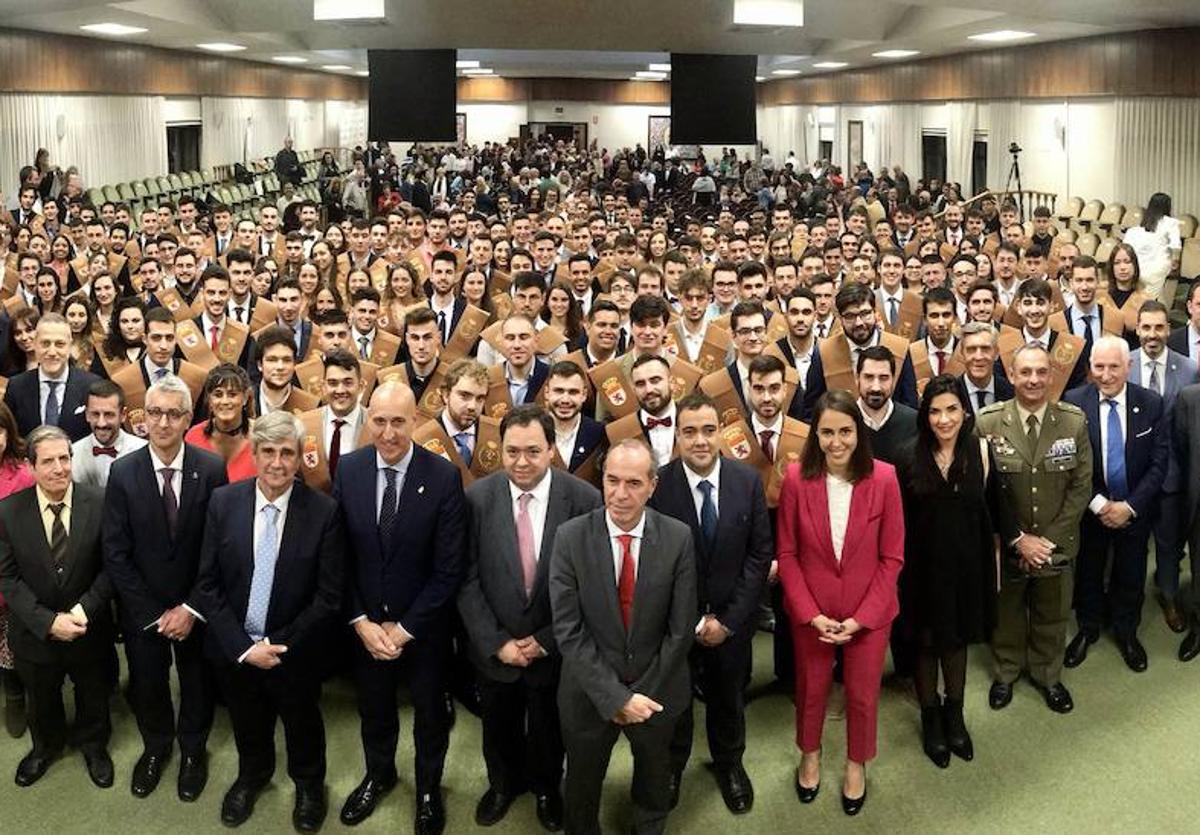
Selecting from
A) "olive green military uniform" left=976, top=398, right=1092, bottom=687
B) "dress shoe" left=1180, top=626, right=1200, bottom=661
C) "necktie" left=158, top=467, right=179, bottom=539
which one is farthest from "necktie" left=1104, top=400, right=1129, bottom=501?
"necktie" left=158, top=467, right=179, bottom=539

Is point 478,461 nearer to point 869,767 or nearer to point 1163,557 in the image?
point 869,767

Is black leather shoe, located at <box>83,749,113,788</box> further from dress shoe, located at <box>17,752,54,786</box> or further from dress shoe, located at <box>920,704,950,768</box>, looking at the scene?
dress shoe, located at <box>920,704,950,768</box>

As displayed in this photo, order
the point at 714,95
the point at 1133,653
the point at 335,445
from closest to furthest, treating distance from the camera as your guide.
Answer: the point at 335,445, the point at 1133,653, the point at 714,95

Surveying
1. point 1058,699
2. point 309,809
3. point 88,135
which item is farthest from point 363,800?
point 88,135

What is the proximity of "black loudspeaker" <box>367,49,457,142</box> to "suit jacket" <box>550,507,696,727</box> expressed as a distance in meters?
12.7

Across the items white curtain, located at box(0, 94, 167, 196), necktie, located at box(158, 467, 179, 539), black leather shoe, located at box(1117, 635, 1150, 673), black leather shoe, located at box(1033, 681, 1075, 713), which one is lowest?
black leather shoe, located at box(1033, 681, 1075, 713)

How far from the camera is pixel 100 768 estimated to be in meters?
4.52

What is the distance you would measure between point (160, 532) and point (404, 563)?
0.95 meters

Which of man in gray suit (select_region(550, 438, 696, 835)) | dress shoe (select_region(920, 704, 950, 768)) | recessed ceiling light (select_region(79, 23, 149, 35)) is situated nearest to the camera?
man in gray suit (select_region(550, 438, 696, 835))

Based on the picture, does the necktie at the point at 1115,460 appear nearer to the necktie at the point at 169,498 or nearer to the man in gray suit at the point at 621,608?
the man in gray suit at the point at 621,608

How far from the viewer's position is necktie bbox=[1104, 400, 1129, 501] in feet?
17.3

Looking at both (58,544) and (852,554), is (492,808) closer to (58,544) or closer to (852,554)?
(852,554)

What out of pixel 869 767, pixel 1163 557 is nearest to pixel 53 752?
pixel 869 767

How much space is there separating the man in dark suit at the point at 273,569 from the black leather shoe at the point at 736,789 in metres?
1.65
